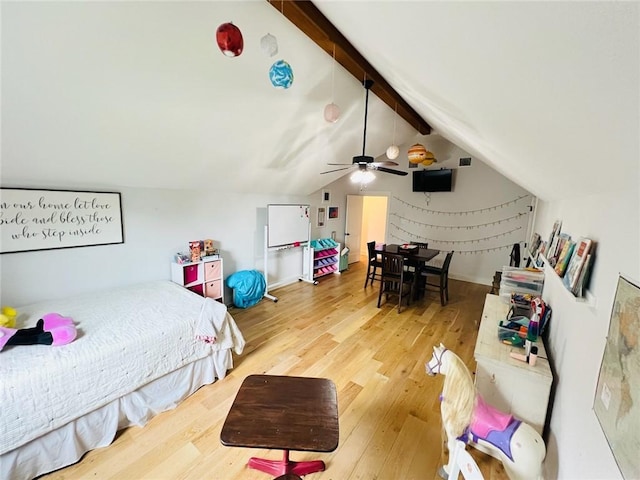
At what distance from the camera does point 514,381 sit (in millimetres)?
1680

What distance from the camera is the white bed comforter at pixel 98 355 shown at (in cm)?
147

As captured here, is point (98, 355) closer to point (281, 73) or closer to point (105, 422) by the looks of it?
point (105, 422)

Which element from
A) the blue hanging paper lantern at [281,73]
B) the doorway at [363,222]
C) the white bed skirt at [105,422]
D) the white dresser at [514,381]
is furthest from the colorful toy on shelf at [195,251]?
the doorway at [363,222]

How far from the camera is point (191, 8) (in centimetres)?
154

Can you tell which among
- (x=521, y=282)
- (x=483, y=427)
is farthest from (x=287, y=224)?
(x=483, y=427)

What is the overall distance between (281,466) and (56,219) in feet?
9.33

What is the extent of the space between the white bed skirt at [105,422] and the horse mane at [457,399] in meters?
1.84

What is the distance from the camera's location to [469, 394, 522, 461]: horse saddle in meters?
1.42

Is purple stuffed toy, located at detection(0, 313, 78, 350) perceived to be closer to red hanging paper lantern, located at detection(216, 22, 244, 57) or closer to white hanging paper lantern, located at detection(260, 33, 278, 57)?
red hanging paper lantern, located at detection(216, 22, 244, 57)

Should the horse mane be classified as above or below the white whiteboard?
below

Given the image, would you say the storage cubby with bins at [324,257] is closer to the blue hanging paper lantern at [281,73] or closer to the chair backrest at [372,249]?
the chair backrest at [372,249]

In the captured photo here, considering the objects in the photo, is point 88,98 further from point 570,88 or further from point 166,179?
point 570,88

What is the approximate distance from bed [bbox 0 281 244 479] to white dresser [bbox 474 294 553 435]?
2.02 m

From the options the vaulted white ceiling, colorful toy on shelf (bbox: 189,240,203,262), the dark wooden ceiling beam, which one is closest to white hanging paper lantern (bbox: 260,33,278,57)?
the vaulted white ceiling
